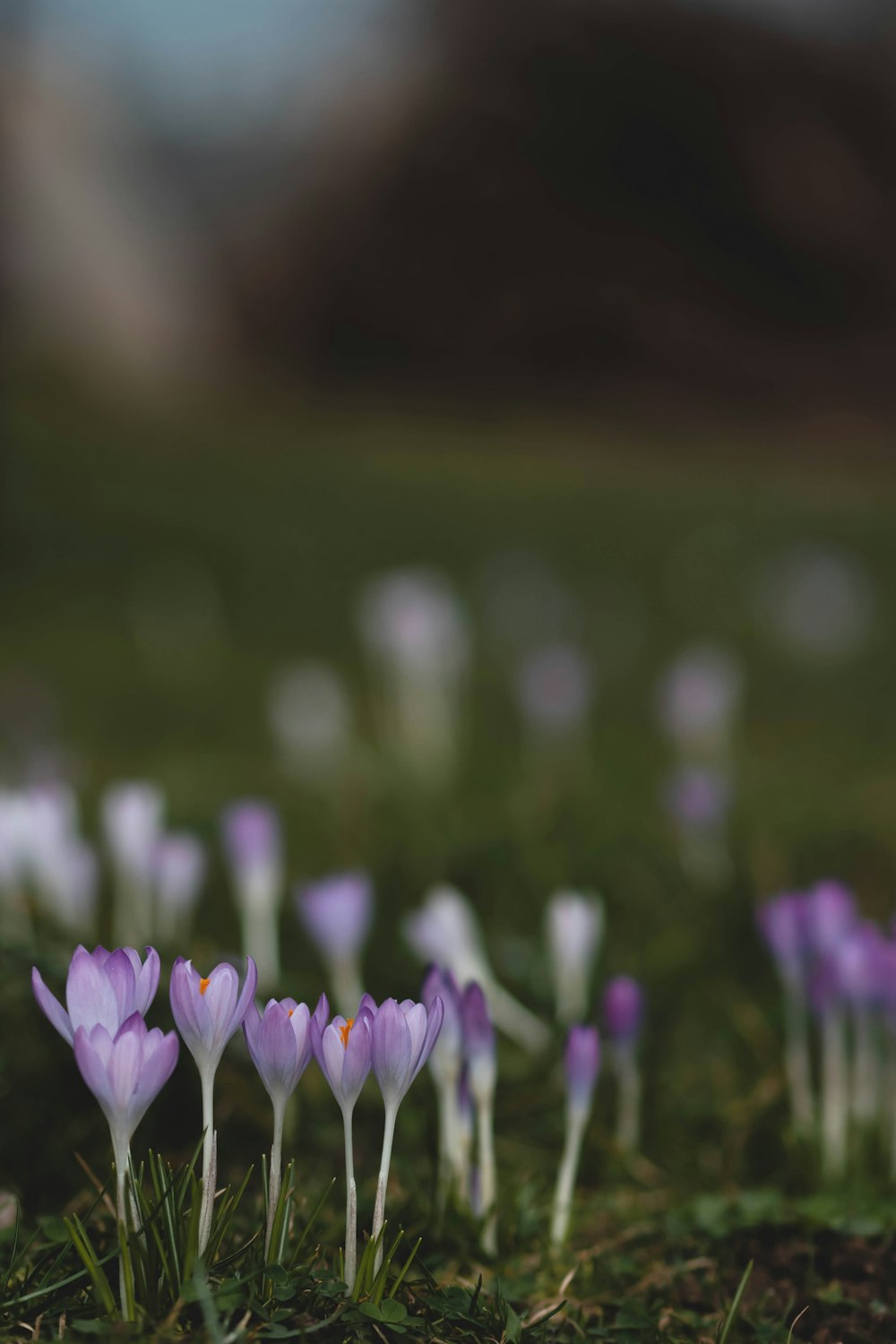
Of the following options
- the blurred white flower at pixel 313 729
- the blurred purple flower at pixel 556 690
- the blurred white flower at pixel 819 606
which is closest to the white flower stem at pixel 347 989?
the blurred purple flower at pixel 556 690

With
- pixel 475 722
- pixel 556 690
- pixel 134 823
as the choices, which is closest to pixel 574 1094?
pixel 134 823

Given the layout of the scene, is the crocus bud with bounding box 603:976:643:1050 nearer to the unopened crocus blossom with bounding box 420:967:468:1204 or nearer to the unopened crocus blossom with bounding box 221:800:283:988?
the unopened crocus blossom with bounding box 420:967:468:1204

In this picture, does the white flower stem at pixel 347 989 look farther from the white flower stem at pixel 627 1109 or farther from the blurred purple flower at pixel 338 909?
the white flower stem at pixel 627 1109

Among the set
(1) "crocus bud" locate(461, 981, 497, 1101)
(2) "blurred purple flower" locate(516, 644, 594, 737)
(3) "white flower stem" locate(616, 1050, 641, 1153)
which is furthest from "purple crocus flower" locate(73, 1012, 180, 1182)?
(2) "blurred purple flower" locate(516, 644, 594, 737)

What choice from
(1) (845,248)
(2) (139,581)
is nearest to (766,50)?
(1) (845,248)

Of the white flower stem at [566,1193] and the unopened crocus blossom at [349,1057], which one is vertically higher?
the unopened crocus blossom at [349,1057]

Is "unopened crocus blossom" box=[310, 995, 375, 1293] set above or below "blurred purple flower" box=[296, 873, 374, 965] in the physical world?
below
